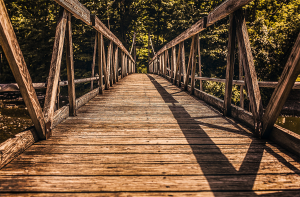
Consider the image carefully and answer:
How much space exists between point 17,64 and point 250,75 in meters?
2.05

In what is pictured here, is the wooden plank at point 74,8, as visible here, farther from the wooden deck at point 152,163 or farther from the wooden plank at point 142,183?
the wooden plank at point 142,183

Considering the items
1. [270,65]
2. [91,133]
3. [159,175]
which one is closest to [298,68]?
[159,175]

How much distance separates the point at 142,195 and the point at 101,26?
369cm

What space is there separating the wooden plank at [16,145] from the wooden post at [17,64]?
8 centimetres

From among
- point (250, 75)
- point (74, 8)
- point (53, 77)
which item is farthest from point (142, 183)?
point (74, 8)

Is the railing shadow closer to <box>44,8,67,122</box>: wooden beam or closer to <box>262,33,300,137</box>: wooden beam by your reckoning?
<box>262,33,300,137</box>: wooden beam

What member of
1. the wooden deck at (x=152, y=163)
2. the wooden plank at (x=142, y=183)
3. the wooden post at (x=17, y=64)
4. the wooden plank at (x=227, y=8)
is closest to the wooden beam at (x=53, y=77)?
the wooden post at (x=17, y=64)

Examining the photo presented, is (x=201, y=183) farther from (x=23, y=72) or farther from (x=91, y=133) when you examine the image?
(x=23, y=72)

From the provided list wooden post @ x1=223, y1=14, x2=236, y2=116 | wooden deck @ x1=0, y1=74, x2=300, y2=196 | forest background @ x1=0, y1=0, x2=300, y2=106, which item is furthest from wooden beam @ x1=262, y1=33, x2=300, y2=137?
forest background @ x1=0, y1=0, x2=300, y2=106

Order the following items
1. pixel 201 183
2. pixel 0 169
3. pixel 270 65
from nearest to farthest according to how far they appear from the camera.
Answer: pixel 201 183 < pixel 0 169 < pixel 270 65

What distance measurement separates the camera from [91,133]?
228cm

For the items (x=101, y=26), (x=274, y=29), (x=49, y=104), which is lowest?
(x=49, y=104)

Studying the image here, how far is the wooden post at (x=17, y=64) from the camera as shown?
1.45 metres

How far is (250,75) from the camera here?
2.24 meters
